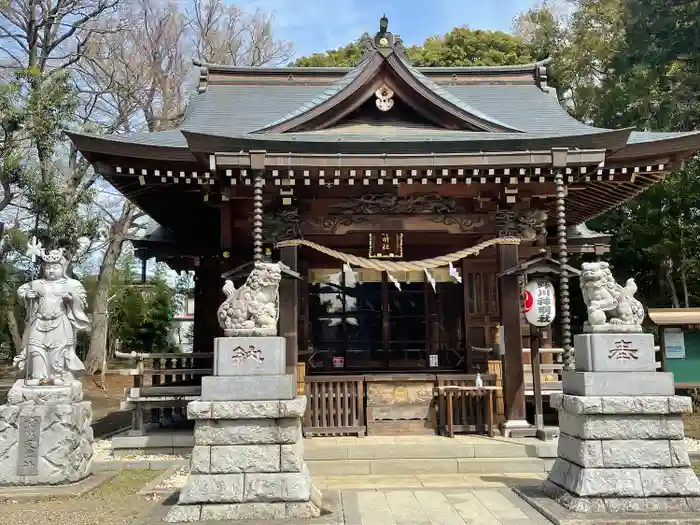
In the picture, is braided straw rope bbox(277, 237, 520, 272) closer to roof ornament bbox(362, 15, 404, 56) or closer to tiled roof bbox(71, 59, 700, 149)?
tiled roof bbox(71, 59, 700, 149)

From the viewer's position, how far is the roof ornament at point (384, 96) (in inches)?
410

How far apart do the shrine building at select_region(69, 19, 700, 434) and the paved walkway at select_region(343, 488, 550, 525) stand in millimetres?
2037

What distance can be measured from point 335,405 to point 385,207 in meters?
3.52

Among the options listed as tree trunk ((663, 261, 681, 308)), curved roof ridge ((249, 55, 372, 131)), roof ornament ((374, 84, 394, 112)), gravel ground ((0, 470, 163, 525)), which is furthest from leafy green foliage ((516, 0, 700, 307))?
gravel ground ((0, 470, 163, 525))

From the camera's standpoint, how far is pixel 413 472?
26.9 feet

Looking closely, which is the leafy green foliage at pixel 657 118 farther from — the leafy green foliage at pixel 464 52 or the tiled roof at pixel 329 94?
the tiled roof at pixel 329 94

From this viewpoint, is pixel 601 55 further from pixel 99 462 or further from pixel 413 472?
pixel 99 462

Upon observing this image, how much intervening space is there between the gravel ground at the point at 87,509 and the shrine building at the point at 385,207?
2832 mm

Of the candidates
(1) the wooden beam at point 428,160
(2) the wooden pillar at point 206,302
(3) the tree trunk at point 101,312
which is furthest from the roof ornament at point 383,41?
(3) the tree trunk at point 101,312

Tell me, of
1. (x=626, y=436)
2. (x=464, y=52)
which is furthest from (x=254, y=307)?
(x=464, y=52)

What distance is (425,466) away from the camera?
829 centimetres

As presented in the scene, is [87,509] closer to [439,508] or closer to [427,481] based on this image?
[439,508]

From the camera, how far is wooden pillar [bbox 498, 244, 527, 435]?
30.6ft

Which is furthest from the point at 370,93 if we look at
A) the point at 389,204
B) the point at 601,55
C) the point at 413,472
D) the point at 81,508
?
the point at 601,55
